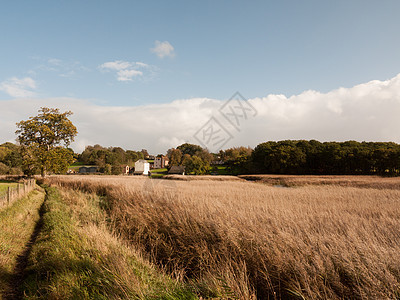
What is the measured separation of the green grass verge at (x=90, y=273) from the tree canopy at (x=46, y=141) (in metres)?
32.5

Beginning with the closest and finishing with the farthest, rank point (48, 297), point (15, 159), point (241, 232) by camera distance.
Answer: point (48, 297) < point (241, 232) < point (15, 159)

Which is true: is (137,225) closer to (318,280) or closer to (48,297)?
(48,297)

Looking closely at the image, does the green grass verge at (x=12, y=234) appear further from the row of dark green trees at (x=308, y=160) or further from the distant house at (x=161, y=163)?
the distant house at (x=161, y=163)

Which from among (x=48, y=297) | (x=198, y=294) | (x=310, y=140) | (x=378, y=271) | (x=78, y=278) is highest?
(x=310, y=140)

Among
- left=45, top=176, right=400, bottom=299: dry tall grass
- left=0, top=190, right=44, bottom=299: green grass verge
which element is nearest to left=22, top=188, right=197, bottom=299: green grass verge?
left=0, top=190, right=44, bottom=299: green grass verge

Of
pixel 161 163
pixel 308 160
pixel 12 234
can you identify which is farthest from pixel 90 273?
pixel 161 163

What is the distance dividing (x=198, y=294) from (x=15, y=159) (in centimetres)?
7497

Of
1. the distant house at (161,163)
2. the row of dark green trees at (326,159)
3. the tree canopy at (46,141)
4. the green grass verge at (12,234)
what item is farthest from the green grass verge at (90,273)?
the distant house at (161,163)

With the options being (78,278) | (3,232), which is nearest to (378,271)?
(78,278)

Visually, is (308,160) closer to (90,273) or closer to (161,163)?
(90,273)

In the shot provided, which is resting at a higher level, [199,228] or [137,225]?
[199,228]

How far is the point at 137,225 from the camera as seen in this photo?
798 cm

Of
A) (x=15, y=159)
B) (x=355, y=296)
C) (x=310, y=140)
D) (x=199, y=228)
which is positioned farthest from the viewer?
(x=310, y=140)

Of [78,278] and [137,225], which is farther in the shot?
[137,225]
